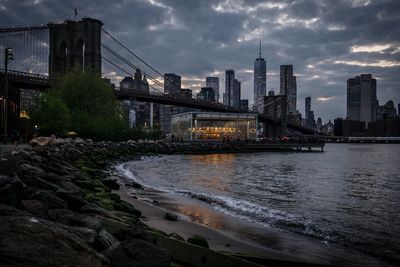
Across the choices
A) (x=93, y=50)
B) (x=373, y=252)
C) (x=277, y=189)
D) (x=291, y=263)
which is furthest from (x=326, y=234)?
(x=93, y=50)

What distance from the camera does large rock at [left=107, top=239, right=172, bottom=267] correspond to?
4363 mm

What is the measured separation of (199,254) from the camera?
5055 mm

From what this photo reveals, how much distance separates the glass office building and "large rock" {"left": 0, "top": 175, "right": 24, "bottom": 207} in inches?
4923

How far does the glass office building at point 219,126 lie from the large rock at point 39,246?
127 m

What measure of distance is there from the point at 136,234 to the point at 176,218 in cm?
504

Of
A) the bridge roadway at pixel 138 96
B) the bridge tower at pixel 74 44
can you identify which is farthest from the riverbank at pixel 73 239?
the bridge tower at pixel 74 44

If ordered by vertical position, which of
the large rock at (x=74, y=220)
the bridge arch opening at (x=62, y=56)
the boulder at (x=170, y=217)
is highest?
the bridge arch opening at (x=62, y=56)

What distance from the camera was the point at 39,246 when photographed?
3.80 meters

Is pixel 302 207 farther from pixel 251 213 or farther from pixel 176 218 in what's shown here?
pixel 176 218

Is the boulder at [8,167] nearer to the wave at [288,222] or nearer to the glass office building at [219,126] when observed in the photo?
the wave at [288,222]

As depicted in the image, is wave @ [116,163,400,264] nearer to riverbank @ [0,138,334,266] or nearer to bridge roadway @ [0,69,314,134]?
riverbank @ [0,138,334,266]

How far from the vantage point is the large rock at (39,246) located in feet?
11.8

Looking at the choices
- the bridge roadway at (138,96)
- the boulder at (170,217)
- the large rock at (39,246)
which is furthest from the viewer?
the bridge roadway at (138,96)

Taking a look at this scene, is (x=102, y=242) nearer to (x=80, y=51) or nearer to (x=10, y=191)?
(x=10, y=191)
